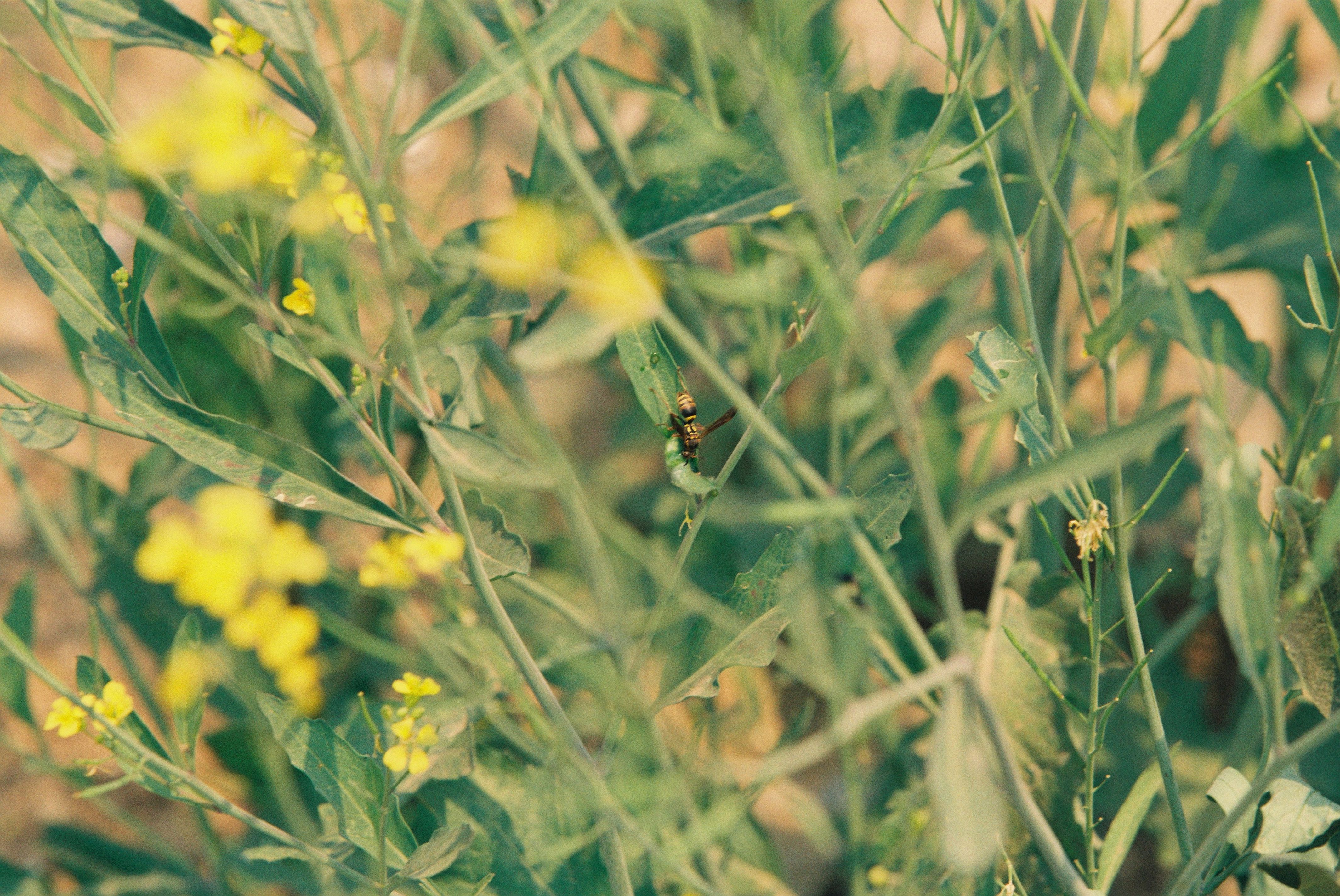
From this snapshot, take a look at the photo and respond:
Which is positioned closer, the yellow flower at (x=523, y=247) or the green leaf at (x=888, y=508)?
the yellow flower at (x=523, y=247)

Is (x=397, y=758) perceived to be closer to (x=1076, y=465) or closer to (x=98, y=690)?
(x=98, y=690)

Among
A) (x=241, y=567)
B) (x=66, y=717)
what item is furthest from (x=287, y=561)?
(x=66, y=717)

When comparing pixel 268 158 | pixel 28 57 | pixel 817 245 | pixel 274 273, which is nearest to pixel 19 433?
pixel 268 158

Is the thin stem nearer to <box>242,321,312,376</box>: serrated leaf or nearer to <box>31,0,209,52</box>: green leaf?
<box>242,321,312,376</box>: serrated leaf

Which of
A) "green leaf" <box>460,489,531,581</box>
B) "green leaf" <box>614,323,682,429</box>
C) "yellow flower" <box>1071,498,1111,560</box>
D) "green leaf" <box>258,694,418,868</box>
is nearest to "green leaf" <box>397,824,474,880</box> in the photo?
"green leaf" <box>258,694,418,868</box>

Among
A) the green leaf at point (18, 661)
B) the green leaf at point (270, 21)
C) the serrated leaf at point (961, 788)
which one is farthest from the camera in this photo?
the green leaf at point (18, 661)

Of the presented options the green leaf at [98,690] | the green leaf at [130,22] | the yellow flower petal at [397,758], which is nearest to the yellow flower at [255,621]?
the yellow flower petal at [397,758]

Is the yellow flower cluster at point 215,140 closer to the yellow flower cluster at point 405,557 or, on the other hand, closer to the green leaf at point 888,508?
the yellow flower cluster at point 405,557
